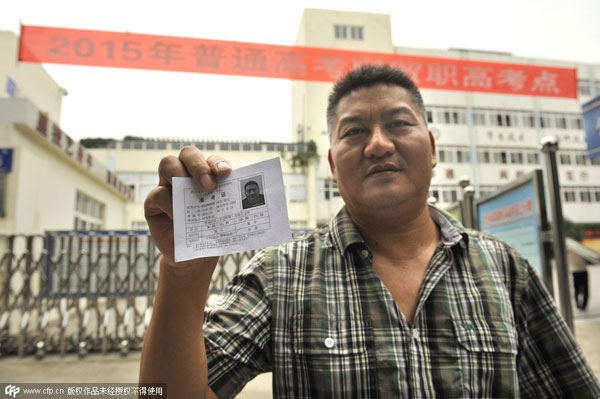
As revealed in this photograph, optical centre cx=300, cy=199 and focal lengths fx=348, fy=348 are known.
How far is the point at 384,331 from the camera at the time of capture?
1004 millimetres

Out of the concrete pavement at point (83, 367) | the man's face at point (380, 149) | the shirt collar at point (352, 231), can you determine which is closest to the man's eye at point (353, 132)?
the man's face at point (380, 149)

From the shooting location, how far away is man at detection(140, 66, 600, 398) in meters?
0.85

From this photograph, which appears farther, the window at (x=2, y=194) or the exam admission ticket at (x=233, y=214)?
the window at (x=2, y=194)

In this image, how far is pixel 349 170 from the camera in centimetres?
120

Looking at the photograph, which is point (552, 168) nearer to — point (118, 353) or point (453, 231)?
point (453, 231)

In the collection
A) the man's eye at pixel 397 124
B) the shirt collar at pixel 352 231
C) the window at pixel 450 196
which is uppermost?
the window at pixel 450 196

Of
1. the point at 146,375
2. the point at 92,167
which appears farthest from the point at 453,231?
the point at 92,167

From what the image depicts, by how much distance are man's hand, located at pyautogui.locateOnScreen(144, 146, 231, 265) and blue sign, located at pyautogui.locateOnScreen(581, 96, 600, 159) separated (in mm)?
7432

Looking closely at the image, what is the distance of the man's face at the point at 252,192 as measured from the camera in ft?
2.46

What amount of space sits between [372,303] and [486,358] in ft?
1.18

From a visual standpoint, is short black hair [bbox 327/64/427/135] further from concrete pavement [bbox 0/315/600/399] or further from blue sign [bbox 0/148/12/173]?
blue sign [bbox 0/148/12/173]

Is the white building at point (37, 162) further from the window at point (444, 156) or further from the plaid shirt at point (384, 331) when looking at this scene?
the window at point (444, 156)

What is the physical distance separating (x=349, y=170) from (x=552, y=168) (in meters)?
1.85

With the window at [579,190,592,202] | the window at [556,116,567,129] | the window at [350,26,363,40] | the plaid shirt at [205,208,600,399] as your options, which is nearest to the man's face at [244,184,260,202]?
the plaid shirt at [205,208,600,399]
